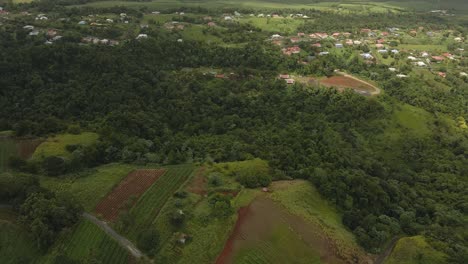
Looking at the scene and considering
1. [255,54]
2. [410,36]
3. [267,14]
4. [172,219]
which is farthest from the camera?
[267,14]

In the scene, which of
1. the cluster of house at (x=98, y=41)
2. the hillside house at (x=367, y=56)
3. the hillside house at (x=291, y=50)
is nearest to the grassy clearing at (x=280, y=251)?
the hillside house at (x=291, y=50)

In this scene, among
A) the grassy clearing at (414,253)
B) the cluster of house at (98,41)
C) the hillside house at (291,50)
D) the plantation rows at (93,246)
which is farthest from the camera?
the hillside house at (291,50)

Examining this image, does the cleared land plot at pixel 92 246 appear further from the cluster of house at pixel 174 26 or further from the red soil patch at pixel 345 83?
the cluster of house at pixel 174 26

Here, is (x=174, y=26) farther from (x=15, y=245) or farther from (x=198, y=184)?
(x=15, y=245)

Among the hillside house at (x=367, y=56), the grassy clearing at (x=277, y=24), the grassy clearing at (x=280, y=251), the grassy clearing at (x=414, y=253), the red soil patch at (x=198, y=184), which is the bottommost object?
the grassy clearing at (x=414, y=253)

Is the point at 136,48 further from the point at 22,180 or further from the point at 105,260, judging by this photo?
the point at 105,260

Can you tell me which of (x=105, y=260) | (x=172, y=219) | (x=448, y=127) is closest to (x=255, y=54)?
(x=448, y=127)
